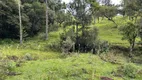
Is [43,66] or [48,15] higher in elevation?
[48,15]

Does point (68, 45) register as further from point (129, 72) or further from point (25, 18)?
point (25, 18)

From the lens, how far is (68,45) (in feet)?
98.3

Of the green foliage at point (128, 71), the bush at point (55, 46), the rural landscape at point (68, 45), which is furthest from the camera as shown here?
the bush at point (55, 46)

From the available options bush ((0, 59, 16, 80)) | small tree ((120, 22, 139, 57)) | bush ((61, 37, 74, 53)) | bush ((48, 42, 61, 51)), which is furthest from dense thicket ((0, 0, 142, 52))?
bush ((0, 59, 16, 80))

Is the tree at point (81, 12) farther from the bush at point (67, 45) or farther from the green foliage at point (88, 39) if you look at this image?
the bush at point (67, 45)

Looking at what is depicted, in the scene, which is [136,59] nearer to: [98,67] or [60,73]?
[98,67]

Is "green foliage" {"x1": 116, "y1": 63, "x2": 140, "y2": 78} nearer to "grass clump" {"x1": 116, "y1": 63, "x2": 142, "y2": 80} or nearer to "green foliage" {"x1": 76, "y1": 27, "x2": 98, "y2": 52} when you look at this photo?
"grass clump" {"x1": 116, "y1": 63, "x2": 142, "y2": 80}

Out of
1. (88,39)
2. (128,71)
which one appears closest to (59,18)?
(88,39)

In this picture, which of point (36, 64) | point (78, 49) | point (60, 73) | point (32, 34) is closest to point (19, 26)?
point (32, 34)

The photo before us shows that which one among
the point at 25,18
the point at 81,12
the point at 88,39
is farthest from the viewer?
the point at 25,18

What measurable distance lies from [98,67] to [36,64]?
5.50 metres

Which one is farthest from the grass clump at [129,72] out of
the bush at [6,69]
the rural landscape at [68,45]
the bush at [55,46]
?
the bush at [55,46]

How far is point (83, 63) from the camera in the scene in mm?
22766

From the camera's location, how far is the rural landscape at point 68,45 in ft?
66.1
